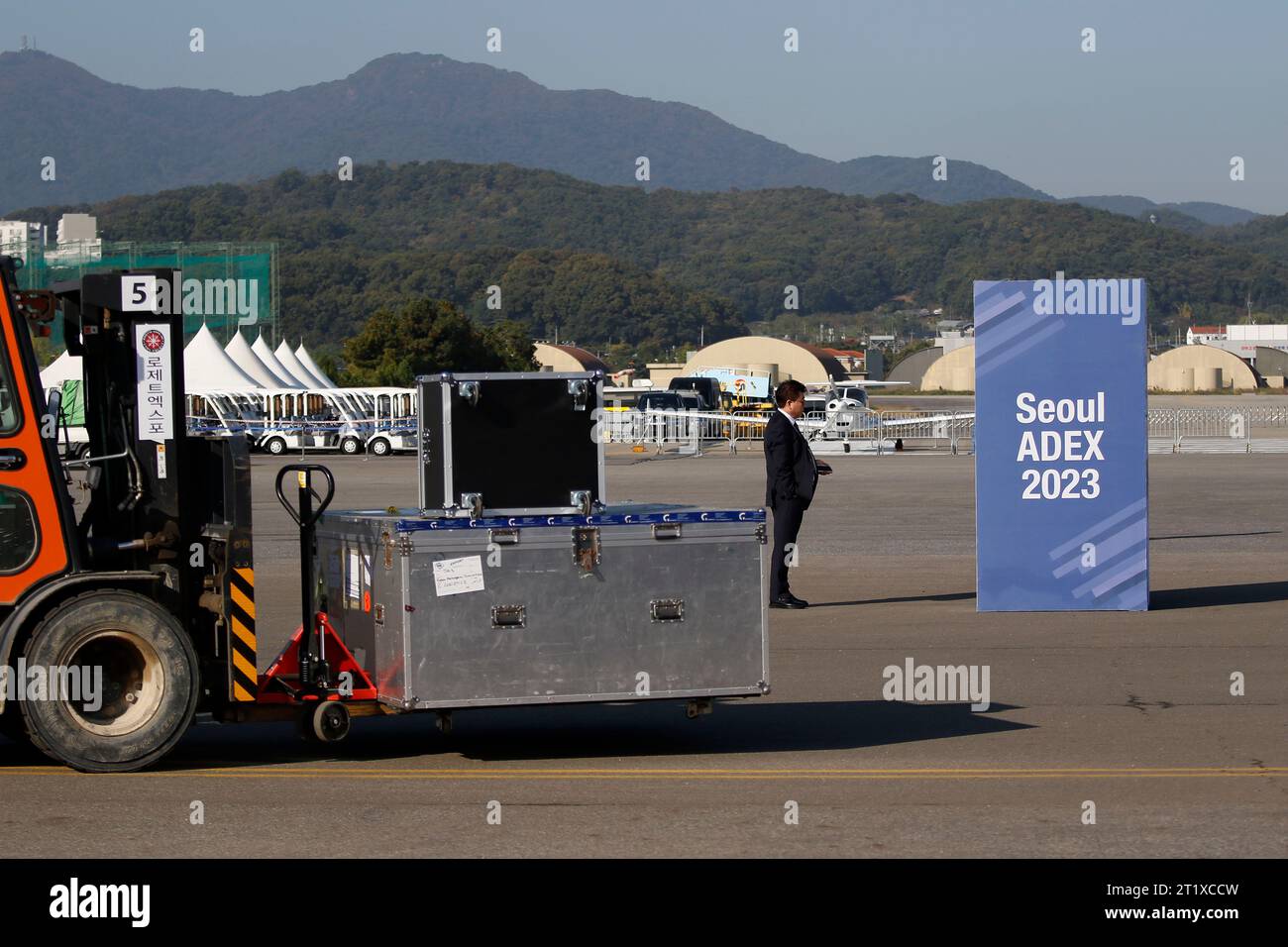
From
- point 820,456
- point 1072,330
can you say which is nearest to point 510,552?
point 1072,330

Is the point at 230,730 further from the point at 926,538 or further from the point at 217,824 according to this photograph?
the point at 926,538

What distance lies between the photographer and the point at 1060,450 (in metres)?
15.3

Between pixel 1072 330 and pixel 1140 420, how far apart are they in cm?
105

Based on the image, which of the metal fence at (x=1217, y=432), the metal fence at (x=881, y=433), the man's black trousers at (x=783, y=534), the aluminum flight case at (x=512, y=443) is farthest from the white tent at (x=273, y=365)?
the aluminum flight case at (x=512, y=443)

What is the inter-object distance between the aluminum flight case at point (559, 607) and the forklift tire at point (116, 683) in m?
1.05

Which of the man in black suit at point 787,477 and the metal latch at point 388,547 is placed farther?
the man in black suit at point 787,477

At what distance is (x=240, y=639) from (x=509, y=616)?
1.43 meters

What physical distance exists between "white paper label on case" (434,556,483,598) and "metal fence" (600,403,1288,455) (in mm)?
37000

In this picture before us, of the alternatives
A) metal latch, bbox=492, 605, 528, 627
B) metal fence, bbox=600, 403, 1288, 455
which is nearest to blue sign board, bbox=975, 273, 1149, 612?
metal latch, bbox=492, 605, 528, 627

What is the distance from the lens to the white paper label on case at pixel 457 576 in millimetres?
8406

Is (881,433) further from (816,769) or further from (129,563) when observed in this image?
(129,563)

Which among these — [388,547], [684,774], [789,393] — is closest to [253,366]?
[789,393]

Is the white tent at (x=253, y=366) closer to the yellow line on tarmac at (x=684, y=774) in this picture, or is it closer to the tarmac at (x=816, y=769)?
the tarmac at (x=816, y=769)

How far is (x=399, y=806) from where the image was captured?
7.83 meters
